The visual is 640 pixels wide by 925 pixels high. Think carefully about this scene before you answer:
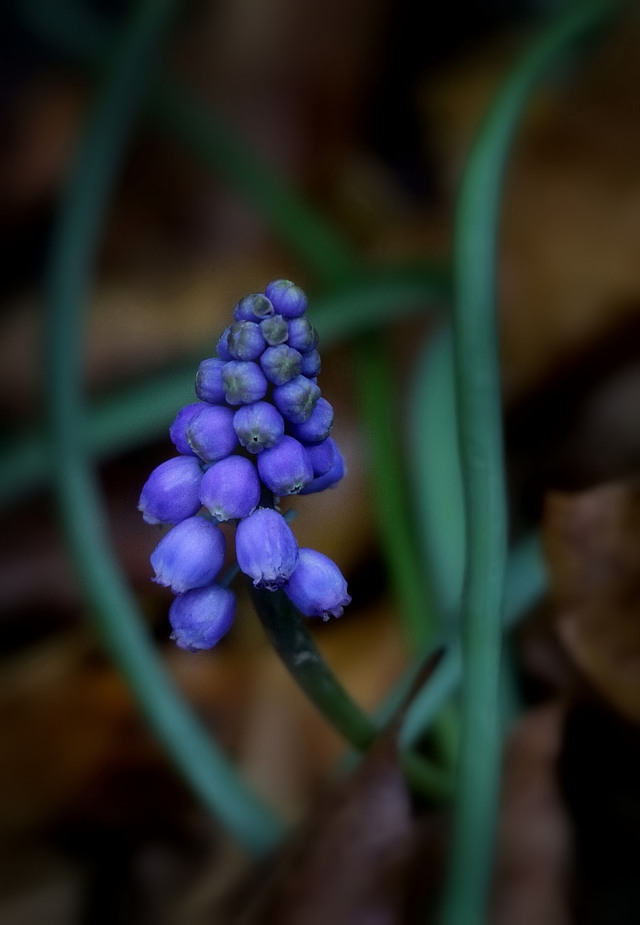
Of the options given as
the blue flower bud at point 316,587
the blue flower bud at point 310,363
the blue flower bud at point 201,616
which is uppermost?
the blue flower bud at point 310,363

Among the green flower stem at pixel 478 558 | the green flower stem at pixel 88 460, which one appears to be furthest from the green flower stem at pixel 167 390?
the green flower stem at pixel 478 558

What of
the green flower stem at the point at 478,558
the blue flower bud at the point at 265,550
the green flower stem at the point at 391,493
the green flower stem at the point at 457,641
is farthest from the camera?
the green flower stem at the point at 391,493

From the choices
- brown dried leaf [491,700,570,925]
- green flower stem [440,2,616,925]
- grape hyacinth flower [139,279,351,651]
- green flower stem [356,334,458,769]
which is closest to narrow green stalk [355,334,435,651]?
green flower stem [356,334,458,769]

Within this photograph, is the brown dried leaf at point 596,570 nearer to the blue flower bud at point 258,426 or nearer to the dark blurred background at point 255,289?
the dark blurred background at point 255,289

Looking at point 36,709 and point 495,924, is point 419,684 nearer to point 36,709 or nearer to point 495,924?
point 495,924

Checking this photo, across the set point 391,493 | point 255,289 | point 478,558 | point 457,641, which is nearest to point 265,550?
point 478,558

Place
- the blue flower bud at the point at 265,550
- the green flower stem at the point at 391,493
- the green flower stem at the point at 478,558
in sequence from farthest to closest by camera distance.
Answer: the green flower stem at the point at 391,493, the green flower stem at the point at 478,558, the blue flower bud at the point at 265,550

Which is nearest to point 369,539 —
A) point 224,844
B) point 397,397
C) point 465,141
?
point 397,397
